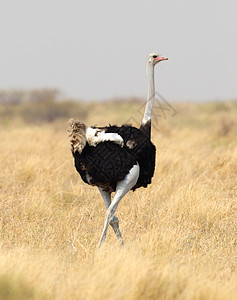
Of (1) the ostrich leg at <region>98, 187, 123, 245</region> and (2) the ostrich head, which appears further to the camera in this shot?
(2) the ostrich head

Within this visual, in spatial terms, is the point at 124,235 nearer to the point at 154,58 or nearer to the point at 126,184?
the point at 126,184

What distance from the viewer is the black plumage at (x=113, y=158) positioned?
407 centimetres

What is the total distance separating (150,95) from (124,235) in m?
1.37

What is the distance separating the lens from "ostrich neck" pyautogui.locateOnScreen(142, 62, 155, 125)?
4614mm

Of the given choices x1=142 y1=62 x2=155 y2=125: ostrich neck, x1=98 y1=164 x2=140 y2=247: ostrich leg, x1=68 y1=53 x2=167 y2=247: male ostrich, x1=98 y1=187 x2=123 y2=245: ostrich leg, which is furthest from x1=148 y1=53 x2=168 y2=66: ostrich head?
x1=98 y1=187 x2=123 y2=245: ostrich leg

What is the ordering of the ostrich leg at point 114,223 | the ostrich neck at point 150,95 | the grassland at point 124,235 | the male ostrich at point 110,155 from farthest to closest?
the ostrich neck at point 150,95, the ostrich leg at point 114,223, the male ostrich at point 110,155, the grassland at point 124,235

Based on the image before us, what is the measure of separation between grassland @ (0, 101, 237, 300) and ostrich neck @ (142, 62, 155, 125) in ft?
3.39

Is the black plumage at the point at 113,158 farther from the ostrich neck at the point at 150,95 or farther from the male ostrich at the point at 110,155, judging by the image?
the ostrich neck at the point at 150,95

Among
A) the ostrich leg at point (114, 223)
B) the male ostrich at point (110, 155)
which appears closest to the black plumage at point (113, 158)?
the male ostrich at point (110, 155)

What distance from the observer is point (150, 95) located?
4766 mm

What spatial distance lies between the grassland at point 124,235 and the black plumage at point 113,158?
0.56 metres

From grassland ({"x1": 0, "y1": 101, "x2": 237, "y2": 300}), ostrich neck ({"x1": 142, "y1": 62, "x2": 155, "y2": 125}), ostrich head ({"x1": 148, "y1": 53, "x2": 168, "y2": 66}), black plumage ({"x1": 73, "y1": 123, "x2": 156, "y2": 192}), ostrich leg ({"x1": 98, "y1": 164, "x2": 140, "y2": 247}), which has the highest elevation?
ostrich head ({"x1": 148, "y1": 53, "x2": 168, "y2": 66})

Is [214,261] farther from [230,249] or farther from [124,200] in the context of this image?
[124,200]

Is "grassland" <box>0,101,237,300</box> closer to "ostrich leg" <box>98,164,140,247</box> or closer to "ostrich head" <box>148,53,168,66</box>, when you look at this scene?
"ostrich leg" <box>98,164,140,247</box>
